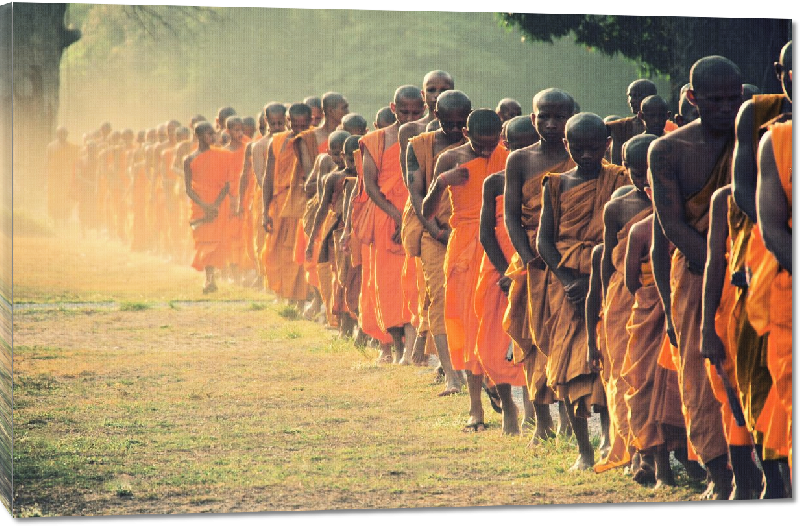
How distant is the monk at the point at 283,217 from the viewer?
15.8m

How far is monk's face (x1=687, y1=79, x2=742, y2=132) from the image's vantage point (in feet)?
25.2

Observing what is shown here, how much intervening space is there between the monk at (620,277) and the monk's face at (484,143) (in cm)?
165

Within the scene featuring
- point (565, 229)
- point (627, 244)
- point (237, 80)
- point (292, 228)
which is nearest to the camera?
point (627, 244)

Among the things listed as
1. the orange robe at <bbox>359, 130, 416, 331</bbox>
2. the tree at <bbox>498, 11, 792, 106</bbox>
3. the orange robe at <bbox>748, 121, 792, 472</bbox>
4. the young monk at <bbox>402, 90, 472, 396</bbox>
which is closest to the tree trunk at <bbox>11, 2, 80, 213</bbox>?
the tree at <bbox>498, 11, 792, 106</bbox>

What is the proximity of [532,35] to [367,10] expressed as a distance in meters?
1.08

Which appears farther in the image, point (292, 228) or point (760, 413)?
point (292, 228)

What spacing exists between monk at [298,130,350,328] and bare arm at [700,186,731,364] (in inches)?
254

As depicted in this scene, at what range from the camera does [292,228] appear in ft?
53.6

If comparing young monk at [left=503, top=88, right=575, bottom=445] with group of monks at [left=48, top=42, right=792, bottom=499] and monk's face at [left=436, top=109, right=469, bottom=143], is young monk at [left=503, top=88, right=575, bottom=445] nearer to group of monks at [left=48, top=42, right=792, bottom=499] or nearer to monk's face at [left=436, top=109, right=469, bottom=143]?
group of monks at [left=48, top=42, right=792, bottom=499]

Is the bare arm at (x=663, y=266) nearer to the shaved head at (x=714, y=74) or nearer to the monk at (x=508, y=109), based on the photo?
the shaved head at (x=714, y=74)

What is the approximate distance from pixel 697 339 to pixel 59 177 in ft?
10.5

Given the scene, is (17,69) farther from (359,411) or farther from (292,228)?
(292,228)

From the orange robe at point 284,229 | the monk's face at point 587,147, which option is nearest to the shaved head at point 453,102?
the monk's face at point 587,147

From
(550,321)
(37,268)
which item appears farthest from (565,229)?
(37,268)
